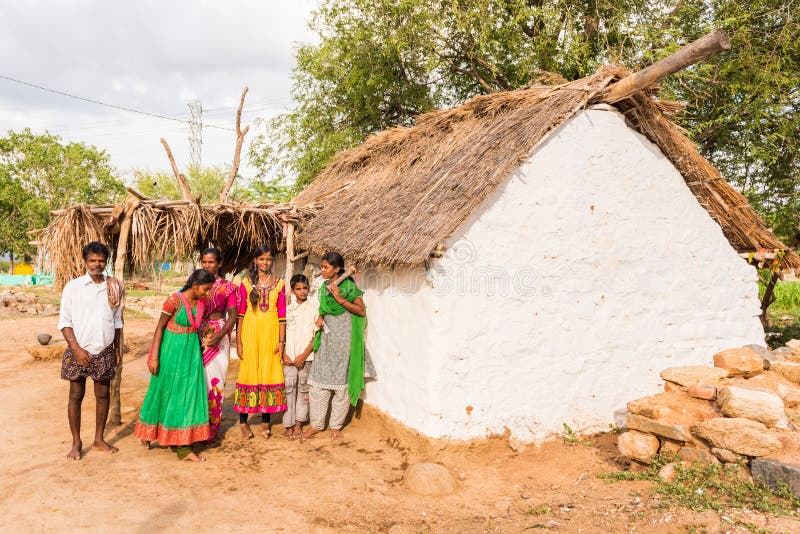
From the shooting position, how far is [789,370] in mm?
4703

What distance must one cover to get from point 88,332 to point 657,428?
4.66 m

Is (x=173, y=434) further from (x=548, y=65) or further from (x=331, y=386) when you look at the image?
(x=548, y=65)

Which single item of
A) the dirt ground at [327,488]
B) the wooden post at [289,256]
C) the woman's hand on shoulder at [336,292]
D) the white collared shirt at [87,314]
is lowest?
the dirt ground at [327,488]

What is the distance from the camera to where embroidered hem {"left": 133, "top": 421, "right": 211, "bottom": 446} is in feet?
14.7

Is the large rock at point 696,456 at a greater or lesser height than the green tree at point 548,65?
lesser

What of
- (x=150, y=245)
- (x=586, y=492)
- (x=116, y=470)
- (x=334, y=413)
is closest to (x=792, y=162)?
(x=586, y=492)

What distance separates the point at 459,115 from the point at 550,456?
13.0 ft

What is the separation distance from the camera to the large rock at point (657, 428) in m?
4.05

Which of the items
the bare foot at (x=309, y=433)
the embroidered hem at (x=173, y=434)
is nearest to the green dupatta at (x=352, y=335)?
the bare foot at (x=309, y=433)

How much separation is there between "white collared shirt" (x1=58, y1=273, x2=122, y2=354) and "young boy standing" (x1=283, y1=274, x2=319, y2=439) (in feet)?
5.18

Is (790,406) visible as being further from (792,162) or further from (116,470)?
(792,162)

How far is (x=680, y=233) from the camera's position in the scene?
217 inches

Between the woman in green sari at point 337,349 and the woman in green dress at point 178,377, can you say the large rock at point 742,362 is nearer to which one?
the woman in green sari at point 337,349

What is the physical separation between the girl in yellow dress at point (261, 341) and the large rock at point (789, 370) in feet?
14.8
